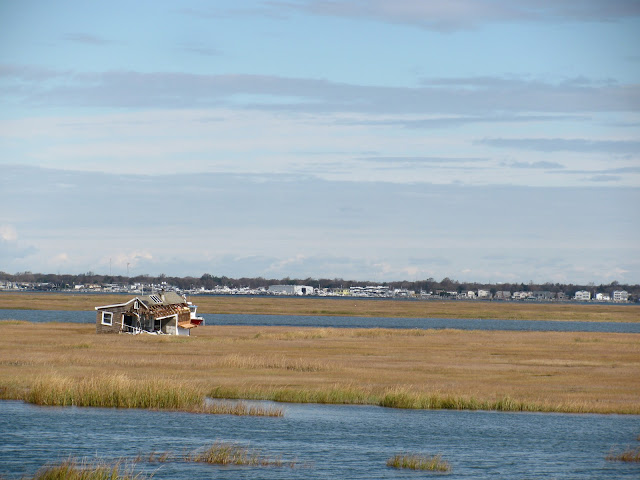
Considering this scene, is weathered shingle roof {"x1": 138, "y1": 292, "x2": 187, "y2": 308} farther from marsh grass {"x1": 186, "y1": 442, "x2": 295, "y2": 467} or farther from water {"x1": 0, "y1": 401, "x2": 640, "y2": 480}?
marsh grass {"x1": 186, "y1": 442, "x2": 295, "y2": 467}

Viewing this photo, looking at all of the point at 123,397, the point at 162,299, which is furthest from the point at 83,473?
the point at 162,299

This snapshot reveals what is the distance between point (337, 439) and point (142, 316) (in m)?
60.2

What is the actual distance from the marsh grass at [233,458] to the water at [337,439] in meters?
0.47

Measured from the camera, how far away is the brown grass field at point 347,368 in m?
44.5

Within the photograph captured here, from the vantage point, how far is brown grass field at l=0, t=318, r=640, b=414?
1751 inches

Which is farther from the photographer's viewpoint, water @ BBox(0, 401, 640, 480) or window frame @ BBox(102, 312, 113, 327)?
window frame @ BBox(102, 312, 113, 327)

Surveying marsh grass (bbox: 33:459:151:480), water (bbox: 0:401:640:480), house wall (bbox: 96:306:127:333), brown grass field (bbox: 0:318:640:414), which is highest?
house wall (bbox: 96:306:127:333)

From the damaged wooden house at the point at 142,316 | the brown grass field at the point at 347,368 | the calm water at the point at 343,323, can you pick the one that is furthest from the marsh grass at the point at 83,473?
the calm water at the point at 343,323

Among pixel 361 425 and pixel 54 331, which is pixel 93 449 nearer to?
pixel 361 425

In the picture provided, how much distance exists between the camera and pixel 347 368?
57562 millimetres

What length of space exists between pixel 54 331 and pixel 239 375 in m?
43.7

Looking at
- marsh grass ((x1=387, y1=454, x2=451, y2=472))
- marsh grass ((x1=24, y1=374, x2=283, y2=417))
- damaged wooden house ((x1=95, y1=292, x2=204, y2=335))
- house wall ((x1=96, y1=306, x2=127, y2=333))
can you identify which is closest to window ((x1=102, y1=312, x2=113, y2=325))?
A: damaged wooden house ((x1=95, y1=292, x2=204, y2=335))

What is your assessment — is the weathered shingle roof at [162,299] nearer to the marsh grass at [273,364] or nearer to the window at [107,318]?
the window at [107,318]

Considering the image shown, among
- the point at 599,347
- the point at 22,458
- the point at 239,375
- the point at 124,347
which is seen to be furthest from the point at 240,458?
the point at 599,347
